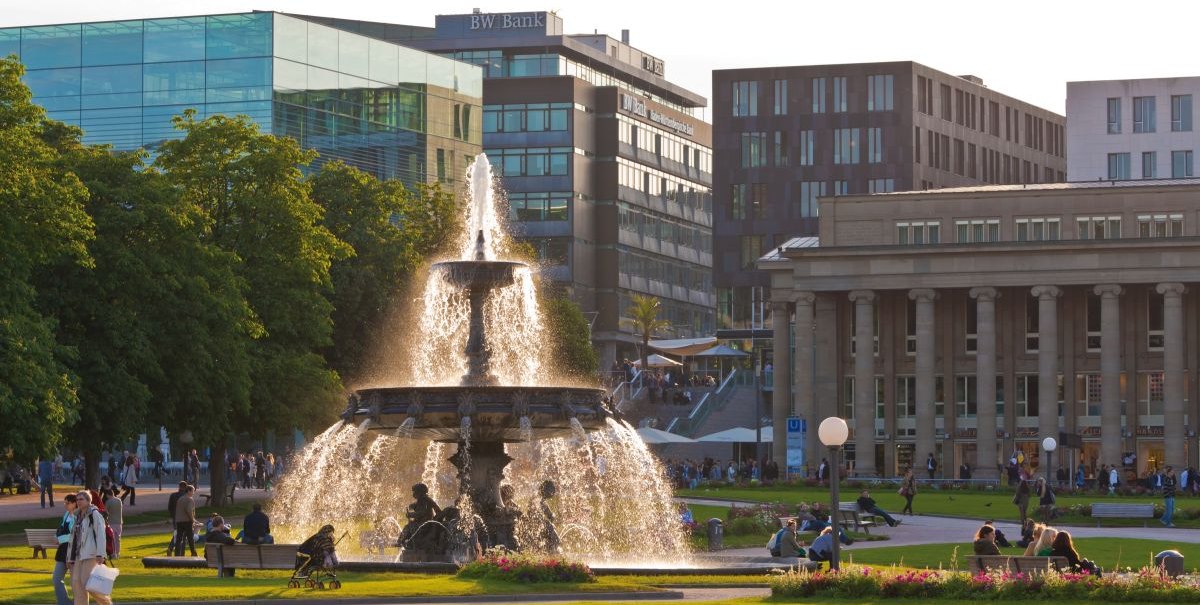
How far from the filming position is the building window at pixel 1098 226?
337ft

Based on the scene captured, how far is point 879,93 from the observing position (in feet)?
493

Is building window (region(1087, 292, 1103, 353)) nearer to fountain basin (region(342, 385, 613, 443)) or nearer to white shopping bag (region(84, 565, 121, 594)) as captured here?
fountain basin (region(342, 385, 613, 443))

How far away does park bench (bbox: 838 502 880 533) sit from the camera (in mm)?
55441

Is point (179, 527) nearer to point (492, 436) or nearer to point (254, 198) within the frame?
point (492, 436)

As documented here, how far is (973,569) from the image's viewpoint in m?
35.3

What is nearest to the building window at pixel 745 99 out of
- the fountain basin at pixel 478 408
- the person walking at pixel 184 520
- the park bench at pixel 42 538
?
the person walking at pixel 184 520

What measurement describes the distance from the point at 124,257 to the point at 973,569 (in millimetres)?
27797

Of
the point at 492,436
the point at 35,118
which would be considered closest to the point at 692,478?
the point at 35,118

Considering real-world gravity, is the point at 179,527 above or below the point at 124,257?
below

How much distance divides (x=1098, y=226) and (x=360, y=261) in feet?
135

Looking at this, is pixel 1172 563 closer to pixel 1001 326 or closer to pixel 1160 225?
pixel 1160 225

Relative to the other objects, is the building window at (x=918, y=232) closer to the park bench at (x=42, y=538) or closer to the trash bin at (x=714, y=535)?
the trash bin at (x=714, y=535)

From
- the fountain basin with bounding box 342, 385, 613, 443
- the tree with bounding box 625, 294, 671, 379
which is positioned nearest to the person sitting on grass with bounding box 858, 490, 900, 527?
the fountain basin with bounding box 342, 385, 613, 443

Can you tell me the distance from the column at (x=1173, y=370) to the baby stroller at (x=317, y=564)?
70394 millimetres
